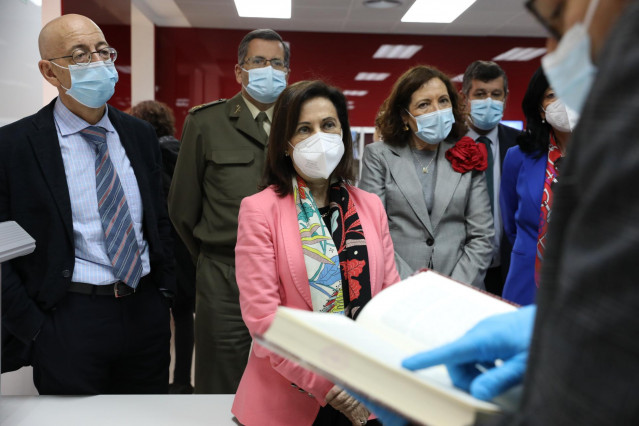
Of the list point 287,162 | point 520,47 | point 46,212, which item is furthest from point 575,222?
point 520,47

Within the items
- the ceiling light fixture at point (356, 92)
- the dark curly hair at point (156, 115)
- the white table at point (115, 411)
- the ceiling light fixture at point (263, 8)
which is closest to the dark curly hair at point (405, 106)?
the white table at point (115, 411)

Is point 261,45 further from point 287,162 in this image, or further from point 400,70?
point 400,70

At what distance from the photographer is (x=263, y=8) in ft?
21.6

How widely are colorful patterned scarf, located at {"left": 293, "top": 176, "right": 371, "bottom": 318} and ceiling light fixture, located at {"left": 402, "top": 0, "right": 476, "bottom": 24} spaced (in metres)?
5.19

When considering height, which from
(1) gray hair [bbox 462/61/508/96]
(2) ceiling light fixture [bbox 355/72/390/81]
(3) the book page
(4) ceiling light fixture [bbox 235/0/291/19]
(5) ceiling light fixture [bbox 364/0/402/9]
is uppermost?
(5) ceiling light fixture [bbox 364/0/402/9]

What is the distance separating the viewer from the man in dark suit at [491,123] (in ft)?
9.04

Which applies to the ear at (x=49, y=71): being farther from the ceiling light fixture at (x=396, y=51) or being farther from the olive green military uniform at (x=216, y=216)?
the ceiling light fixture at (x=396, y=51)

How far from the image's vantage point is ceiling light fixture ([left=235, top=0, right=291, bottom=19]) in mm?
6355

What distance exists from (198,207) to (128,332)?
79 centimetres

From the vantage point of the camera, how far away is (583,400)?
13.9 inches

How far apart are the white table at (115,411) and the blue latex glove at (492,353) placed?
100 centimetres

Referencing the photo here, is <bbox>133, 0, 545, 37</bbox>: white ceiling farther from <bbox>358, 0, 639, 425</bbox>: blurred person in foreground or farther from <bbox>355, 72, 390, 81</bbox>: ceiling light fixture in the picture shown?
<bbox>358, 0, 639, 425</bbox>: blurred person in foreground

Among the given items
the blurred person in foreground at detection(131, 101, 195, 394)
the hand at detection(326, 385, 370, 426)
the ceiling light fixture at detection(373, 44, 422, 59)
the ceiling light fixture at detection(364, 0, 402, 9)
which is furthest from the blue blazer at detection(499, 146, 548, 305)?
the ceiling light fixture at detection(373, 44, 422, 59)

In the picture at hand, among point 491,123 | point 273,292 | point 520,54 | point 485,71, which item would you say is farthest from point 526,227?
point 520,54
